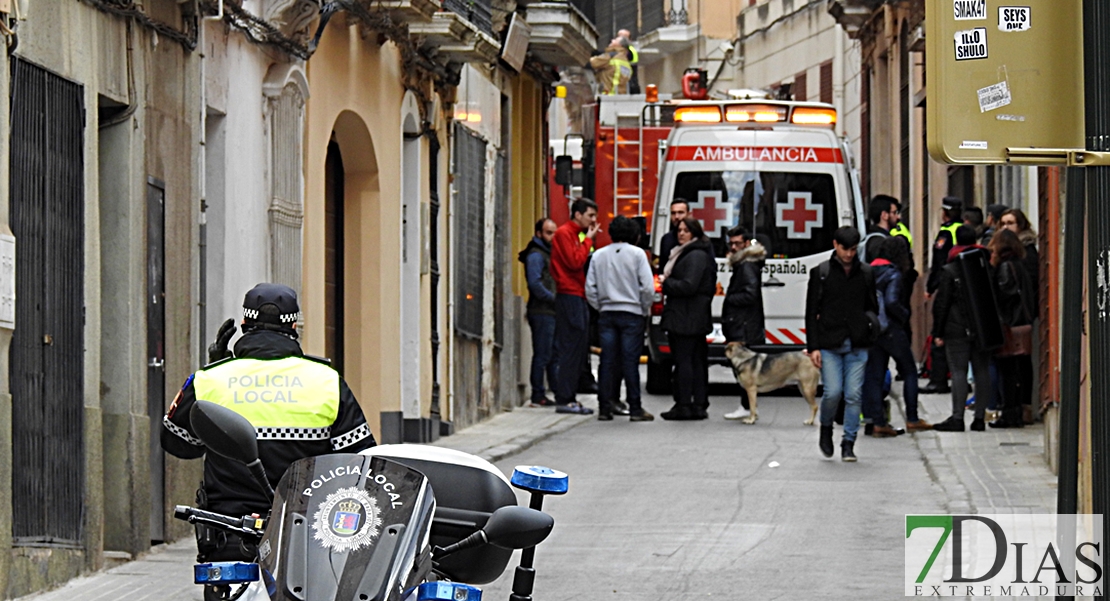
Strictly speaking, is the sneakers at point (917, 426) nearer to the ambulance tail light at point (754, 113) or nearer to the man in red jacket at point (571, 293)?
the man in red jacket at point (571, 293)

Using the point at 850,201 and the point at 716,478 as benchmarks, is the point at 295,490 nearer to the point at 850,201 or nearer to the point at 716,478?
the point at 716,478

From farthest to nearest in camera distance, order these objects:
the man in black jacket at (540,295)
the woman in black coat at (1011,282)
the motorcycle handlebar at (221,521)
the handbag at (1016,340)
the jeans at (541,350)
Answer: the jeans at (541,350) < the man in black jacket at (540,295) < the handbag at (1016,340) < the woman in black coat at (1011,282) < the motorcycle handlebar at (221,521)

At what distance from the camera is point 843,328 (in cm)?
1436

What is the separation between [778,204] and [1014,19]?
15.8 m

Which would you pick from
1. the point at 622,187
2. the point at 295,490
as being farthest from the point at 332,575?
the point at 622,187

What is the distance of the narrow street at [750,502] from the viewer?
32.0 ft

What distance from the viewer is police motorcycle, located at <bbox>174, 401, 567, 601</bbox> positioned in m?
4.18

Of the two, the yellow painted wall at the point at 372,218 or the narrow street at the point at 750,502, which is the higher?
the yellow painted wall at the point at 372,218

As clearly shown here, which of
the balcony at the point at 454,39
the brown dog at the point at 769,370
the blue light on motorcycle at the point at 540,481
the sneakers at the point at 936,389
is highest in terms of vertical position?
the balcony at the point at 454,39

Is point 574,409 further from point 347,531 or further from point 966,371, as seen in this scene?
point 347,531

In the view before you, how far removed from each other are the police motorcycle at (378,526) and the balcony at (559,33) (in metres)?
17.2

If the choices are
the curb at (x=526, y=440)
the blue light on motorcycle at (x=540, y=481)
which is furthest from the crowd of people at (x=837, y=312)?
the blue light on motorcycle at (x=540, y=481)

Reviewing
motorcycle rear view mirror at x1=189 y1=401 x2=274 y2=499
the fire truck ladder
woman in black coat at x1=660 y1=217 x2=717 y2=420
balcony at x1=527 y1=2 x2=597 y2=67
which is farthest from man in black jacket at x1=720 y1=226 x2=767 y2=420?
motorcycle rear view mirror at x1=189 y1=401 x2=274 y2=499

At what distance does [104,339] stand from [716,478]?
4.97 meters
